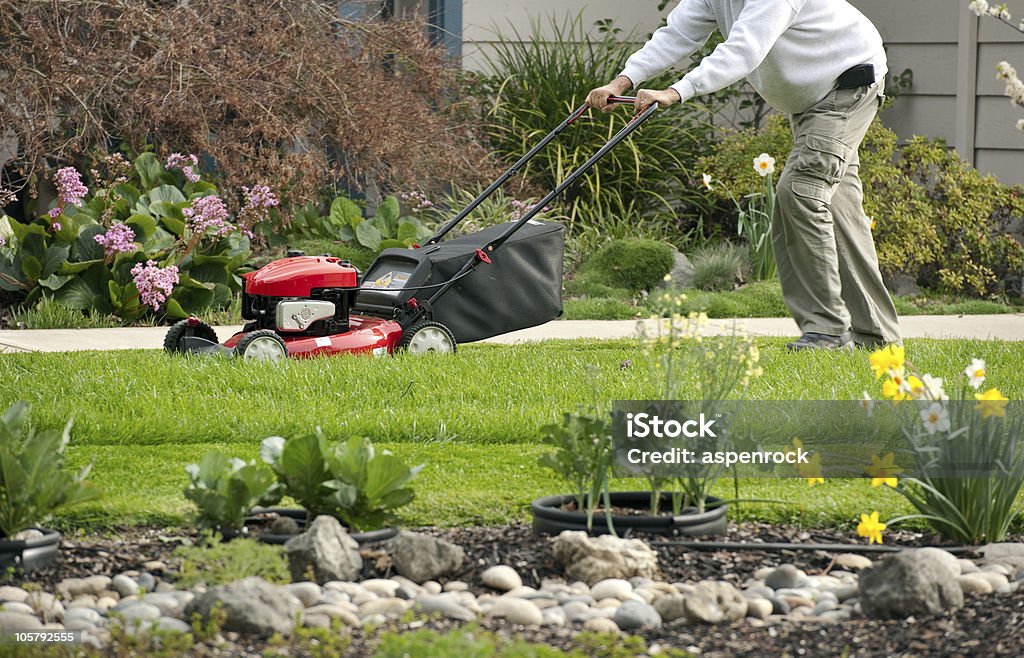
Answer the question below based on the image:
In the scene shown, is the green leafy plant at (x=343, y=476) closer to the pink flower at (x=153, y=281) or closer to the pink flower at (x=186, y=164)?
the pink flower at (x=153, y=281)

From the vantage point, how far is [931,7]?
9.77 meters

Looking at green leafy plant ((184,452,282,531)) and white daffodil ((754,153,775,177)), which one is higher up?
white daffodil ((754,153,775,177))

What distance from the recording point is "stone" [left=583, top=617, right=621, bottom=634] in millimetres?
2523

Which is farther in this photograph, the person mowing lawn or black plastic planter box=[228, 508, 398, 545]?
the person mowing lawn

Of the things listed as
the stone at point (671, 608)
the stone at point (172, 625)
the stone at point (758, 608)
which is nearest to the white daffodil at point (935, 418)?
the stone at point (758, 608)

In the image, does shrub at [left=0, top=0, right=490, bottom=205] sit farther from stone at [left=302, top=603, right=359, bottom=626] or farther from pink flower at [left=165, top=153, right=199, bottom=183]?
stone at [left=302, top=603, right=359, bottom=626]

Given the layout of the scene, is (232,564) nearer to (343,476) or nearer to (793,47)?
(343,476)

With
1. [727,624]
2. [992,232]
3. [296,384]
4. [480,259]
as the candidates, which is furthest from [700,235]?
[727,624]

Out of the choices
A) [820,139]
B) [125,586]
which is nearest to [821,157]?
[820,139]

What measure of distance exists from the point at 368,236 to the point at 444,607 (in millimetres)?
5928

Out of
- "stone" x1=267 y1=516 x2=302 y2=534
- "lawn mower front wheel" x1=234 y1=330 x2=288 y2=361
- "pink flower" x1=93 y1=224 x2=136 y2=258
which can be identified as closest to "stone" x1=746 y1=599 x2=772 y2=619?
"stone" x1=267 y1=516 x2=302 y2=534

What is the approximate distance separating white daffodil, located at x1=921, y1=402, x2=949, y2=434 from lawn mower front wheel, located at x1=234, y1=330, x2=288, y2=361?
291 cm

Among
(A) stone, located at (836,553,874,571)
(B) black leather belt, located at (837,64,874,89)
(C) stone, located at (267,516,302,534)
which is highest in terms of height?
(B) black leather belt, located at (837,64,874,89)

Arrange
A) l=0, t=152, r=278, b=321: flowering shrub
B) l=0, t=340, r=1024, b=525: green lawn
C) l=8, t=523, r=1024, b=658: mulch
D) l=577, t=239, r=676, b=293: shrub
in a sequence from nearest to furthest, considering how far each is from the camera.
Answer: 1. l=8, t=523, r=1024, b=658: mulch
2. l=0, t=340, r=1024, b=525: green lawn
3. l=0, t=152, r=278, b=321: flowering shrub
4. l=577, t=239, r=676, b=293: shrub
